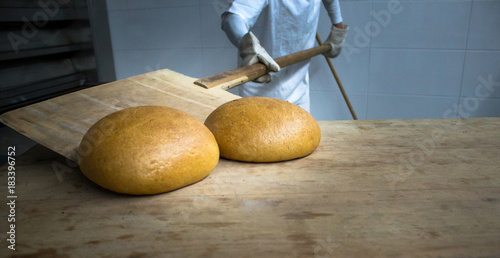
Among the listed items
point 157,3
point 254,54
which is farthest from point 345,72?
point 157,3

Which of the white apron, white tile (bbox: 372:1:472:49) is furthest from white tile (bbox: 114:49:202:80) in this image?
white tile (bbox: 372:1:472:49)

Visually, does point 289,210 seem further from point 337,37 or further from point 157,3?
point 157,3

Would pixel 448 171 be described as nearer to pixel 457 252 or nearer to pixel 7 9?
pixel 457 252

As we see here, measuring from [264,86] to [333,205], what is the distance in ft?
4.98

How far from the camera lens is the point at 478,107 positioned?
2.51m

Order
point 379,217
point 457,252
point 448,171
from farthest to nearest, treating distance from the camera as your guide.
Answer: point 448,171 → point 379,217 → point 457,252

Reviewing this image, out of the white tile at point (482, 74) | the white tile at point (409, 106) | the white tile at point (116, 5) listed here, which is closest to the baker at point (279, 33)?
the white tile at point (409, 106)

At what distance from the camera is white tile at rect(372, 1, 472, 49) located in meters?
2.36

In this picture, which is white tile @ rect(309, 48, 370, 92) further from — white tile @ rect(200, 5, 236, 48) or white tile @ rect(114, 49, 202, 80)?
white tile @ rect(114, 49, 202, 80)

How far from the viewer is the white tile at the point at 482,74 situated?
2402 millimetres

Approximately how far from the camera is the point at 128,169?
30.1 inches

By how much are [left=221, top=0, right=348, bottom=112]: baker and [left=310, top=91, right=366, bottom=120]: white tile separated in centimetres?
48

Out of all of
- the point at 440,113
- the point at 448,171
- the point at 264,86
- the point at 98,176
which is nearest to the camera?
the point at 98,176

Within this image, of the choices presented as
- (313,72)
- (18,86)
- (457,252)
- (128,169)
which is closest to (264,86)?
(313,72)
